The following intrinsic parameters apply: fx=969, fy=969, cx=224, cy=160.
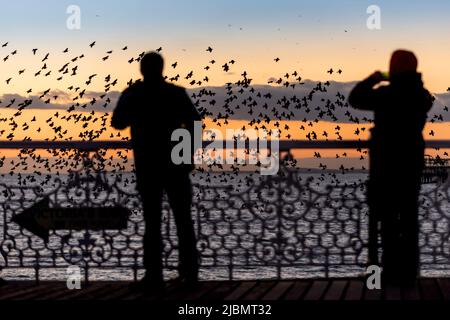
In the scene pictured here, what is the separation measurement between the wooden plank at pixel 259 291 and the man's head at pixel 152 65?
72.0 inches

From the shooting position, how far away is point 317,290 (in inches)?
307

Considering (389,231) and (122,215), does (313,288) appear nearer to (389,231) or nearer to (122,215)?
(389,231)

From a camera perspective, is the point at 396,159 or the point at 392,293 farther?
the point at 396,159

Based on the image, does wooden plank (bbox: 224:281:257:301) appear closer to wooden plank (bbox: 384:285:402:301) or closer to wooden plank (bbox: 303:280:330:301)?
wooden plank (bbox: 303:280:330:301)

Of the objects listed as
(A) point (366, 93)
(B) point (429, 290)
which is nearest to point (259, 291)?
(B) point (429, 290)

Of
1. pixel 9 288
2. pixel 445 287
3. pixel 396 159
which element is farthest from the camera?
pixel 9 288

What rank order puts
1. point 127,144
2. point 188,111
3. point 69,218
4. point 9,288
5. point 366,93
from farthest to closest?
point 69,218, point 127,144, point 9,288, point 366,93, point 188,111

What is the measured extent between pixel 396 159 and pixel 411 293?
1.14 m

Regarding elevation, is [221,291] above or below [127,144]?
below

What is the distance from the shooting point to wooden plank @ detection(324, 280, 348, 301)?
7.31m

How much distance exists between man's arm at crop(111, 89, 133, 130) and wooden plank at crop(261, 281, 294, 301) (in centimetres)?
175

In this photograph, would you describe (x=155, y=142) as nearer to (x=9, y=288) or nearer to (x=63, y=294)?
(x=63, y=294)

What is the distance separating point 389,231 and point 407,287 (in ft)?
1.63
